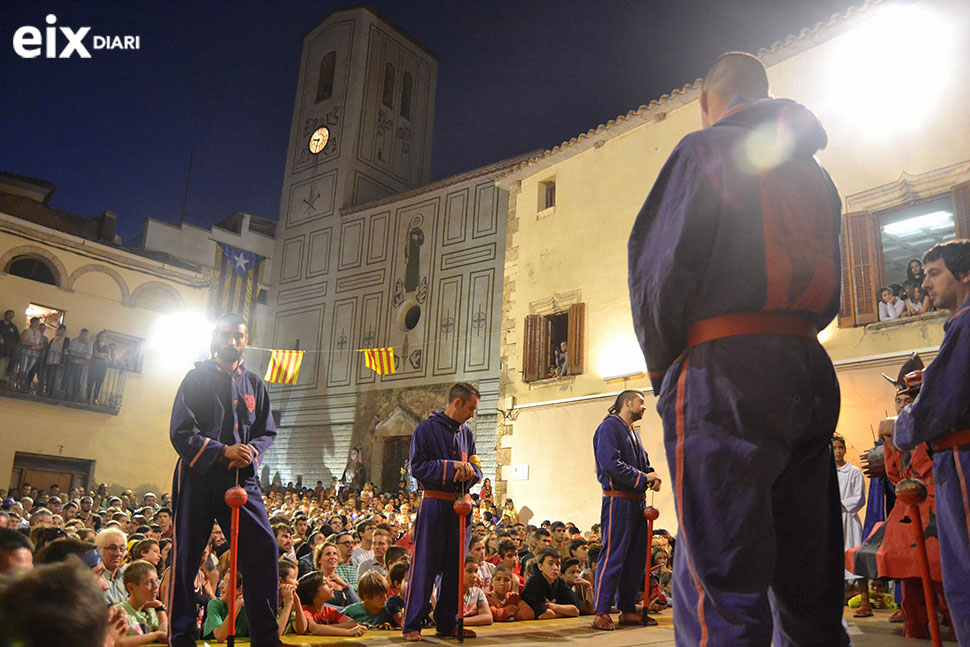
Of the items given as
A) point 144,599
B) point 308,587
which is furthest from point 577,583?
point 144,599

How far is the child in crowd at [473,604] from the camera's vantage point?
18.3 feet

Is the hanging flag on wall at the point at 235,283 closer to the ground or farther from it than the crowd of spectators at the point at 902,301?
farther from it

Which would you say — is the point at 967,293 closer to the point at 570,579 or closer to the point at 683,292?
the point at 683,292

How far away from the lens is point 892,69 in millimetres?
10828

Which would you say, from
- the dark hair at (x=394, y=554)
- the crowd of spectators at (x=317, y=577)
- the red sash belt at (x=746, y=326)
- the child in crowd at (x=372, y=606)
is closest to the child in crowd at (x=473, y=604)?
the crowd of spectators at (x=317, y=577)

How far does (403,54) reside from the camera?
26.8 meters

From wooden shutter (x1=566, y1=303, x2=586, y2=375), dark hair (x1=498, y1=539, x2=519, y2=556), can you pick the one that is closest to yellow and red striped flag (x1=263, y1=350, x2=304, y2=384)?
wooden shutter (x1=566, y1=303, x2=586, y2=375)

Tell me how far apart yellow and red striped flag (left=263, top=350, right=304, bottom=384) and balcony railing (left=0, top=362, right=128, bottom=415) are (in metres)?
4.25

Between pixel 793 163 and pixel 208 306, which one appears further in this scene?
pixel 208 306

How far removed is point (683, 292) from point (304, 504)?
1535cm

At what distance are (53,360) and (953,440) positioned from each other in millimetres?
19656

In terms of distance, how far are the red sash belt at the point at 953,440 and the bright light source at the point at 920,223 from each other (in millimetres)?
9144

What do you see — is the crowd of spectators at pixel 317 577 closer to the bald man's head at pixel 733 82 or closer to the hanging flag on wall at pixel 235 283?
the bald man's head at pixel 733 82

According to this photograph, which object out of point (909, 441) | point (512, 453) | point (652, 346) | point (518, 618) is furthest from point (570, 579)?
point (512, 453)
